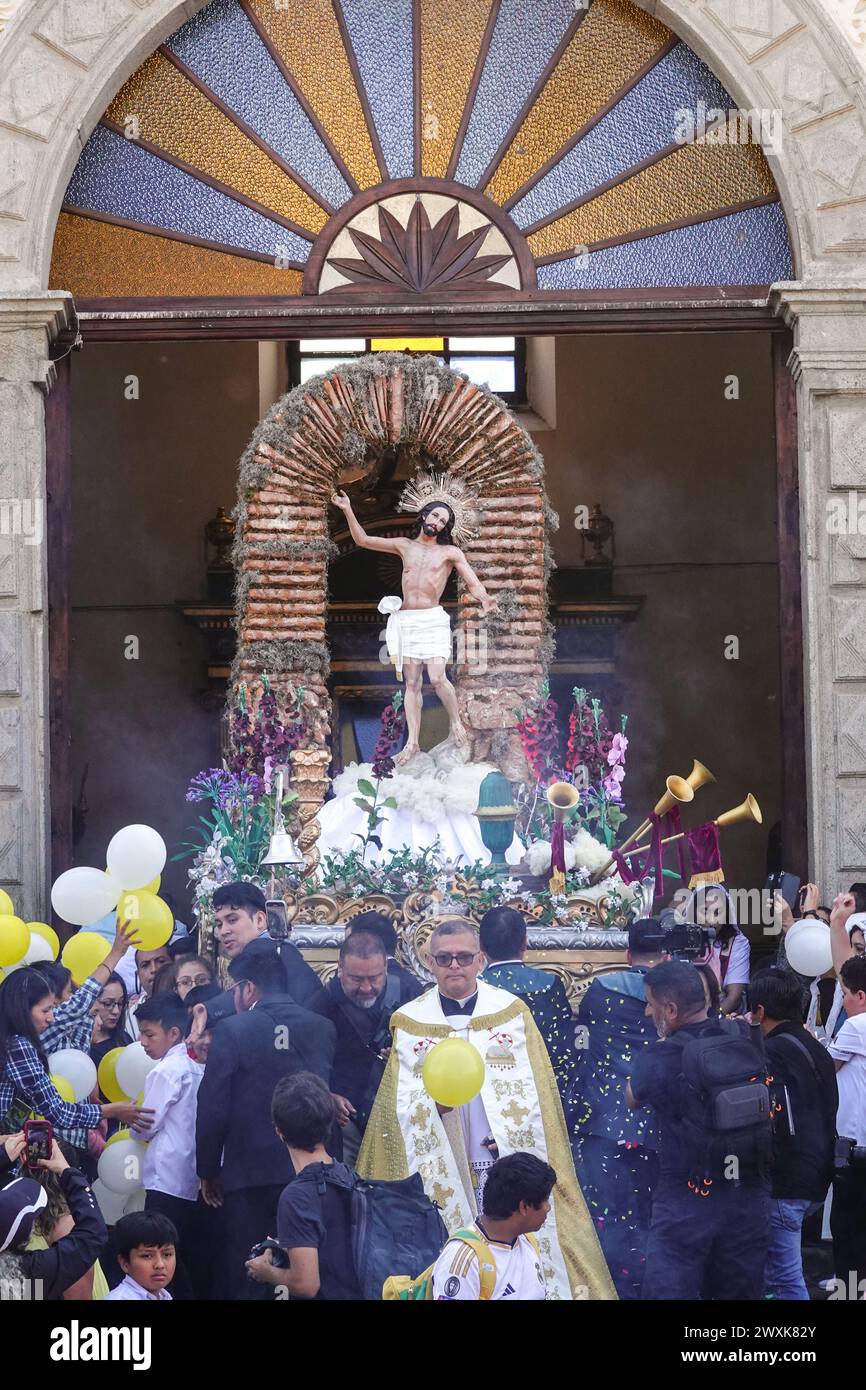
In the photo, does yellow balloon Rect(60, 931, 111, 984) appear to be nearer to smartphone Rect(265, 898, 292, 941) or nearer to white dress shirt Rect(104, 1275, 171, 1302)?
smartphone Rect(265, 898, 292, 941)

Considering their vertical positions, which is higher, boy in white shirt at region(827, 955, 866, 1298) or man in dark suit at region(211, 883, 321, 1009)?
man in dark suit at region(211, 883, 321, 1009)

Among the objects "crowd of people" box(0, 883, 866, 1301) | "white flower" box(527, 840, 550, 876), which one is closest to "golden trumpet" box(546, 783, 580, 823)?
"white flower" box(527, 840, 550, 876)

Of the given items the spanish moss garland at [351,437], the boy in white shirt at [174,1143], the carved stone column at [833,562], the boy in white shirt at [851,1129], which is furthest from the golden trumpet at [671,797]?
the boy in white shirt at [174,1143]

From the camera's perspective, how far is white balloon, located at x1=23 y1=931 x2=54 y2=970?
855 centimetres

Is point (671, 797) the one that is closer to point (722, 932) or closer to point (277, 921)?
point (722, 932)

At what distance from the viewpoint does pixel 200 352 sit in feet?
53.0

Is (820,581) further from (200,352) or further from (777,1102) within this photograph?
(200,352)

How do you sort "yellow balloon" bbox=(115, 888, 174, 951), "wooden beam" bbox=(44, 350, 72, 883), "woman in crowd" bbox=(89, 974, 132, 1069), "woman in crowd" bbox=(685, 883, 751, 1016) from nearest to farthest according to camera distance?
"woman in crowd" bbox=(89, 974, 132, 1069)
"yellow balloon" bbox=(115, 888, 174, 951)
"woman in crowd" bbox=(685, 883, 751, 1016)
"wooden beam" bbox=(44, 350, 72, 883)

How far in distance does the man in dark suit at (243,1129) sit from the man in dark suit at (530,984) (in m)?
1.03

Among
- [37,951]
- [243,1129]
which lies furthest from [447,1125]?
[37,951]

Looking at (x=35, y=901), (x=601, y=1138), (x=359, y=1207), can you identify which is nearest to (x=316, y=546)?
(x=35, y=901)

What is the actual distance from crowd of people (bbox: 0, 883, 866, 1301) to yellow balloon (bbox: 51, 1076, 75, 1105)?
169mm

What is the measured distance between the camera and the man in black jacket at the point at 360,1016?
7957 millimetres

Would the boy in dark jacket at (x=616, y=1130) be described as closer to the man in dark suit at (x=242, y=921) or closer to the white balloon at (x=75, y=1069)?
the man in dark suit at (x=242, y=921)
